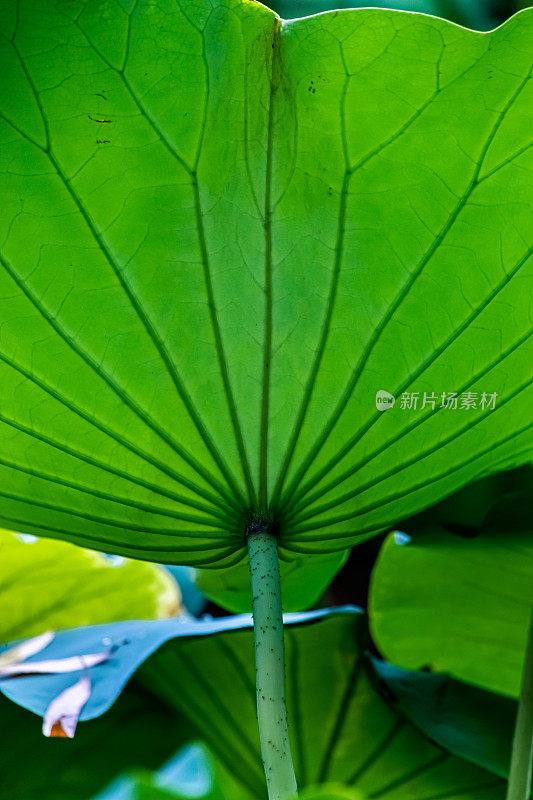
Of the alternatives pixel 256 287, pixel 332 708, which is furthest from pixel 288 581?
pixel 256 287

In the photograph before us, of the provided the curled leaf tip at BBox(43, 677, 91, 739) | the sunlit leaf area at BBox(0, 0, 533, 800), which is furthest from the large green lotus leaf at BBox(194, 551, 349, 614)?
the curled leaf tip at BBox(43, 677, 91, 739)

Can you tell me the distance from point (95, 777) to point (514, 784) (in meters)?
0.28

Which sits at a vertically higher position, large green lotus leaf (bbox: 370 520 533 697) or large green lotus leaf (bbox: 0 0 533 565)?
large green lotus leaf (bbox: 0 0 533 565)

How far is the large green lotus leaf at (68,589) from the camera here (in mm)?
616

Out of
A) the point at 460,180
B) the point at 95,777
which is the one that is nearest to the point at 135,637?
the point at 95,777

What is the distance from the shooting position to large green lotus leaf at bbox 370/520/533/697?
562 millimetres

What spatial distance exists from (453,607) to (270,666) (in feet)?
0.85

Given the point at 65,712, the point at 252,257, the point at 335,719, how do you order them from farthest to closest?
1. the point at 335,719
2. the point at 65,712
3. the point at 252,257
